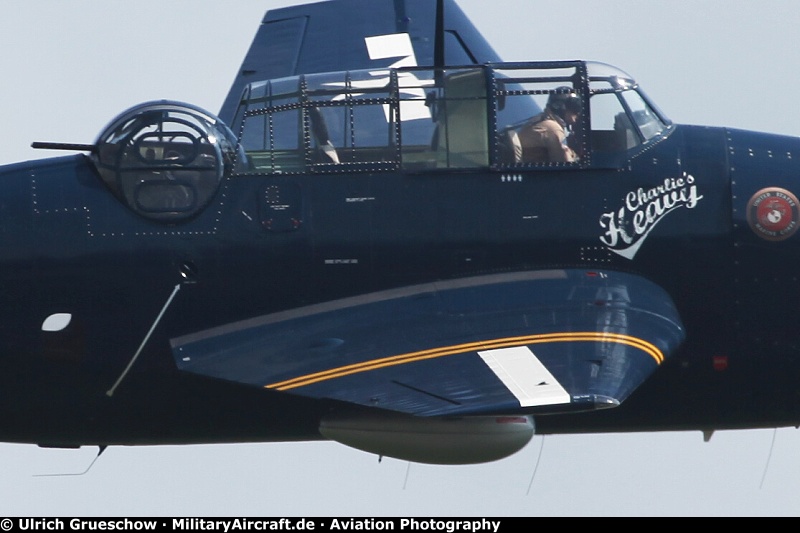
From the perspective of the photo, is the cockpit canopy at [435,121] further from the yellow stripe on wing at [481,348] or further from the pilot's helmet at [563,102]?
the yellow stripe on wing at [481,348]

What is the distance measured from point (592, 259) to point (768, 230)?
189 cm

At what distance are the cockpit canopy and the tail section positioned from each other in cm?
598

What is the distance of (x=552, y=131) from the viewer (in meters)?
15.2

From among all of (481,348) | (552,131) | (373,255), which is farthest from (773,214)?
(373,255)

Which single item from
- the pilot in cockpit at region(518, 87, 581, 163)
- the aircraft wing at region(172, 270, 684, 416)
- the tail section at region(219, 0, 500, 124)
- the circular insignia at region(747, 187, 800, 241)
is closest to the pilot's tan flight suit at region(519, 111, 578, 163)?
the pilot in cockpit at region(518, 87, 581, 163)

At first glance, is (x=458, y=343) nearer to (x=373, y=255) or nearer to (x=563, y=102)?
(x=373, y=255)

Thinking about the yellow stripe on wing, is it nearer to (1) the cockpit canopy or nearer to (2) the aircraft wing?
(2) the aircraft wing

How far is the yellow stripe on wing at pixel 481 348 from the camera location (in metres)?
14.1

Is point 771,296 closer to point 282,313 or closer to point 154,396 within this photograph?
point 282,313

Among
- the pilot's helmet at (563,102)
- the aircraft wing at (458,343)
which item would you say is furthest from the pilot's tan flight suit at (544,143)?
the aircraft wing at (458,343)

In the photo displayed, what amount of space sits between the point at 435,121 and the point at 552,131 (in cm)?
124

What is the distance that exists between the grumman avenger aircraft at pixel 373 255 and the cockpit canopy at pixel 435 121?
0.9 inches

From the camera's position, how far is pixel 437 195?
15.0 m

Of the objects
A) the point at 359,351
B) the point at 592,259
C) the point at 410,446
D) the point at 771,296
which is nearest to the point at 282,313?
the point at 359,351
